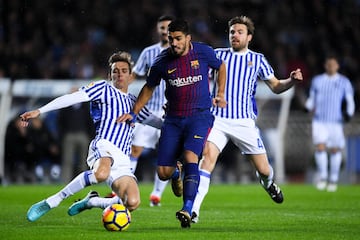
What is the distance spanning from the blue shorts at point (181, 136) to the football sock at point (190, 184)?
0.55 feet

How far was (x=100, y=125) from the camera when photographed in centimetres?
952

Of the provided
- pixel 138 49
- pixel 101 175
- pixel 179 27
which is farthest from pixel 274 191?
pixel 138 49

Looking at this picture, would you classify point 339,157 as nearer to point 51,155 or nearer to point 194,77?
point 51,155

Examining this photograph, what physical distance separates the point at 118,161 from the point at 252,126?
6.50ft

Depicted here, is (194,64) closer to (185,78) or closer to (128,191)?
(185,78)

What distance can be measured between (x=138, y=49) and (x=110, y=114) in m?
13.9

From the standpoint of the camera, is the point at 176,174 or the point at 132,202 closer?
the point at 132,202

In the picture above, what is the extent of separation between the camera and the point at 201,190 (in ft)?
32.5

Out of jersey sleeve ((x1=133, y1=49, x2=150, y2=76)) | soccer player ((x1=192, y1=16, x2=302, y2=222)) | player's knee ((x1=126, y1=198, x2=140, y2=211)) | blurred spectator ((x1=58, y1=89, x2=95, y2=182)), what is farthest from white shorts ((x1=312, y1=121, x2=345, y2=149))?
player's knee ((x1=126, y1=198, x2=140, y2=211))

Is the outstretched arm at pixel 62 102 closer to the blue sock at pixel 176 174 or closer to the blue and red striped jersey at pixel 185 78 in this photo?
the blue and red striped jersey at pixel 185 78

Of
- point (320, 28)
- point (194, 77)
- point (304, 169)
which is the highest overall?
point (320, 28)

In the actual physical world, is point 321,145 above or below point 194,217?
above

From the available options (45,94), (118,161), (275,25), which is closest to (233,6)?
(275,25)

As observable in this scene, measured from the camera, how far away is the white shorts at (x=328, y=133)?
1834 cm
